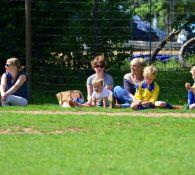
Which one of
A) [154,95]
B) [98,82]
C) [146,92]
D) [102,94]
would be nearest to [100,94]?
[102,94]

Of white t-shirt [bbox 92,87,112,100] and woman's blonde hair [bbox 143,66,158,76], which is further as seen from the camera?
white t-shirt [bbox 92,87,112,100]

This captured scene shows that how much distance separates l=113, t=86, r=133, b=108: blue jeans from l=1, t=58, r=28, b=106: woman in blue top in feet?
5.93

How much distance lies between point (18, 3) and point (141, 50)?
3.43 metres

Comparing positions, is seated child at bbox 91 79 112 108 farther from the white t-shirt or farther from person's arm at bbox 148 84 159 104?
person's arm at bbox 148 84 159 104

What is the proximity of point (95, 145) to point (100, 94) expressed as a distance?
4.43 m

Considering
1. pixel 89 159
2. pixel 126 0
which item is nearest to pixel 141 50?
pixel 126 0

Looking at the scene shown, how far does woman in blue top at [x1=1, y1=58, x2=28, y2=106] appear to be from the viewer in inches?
551

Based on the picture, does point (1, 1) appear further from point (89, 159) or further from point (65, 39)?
point (89, 159)

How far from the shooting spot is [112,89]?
13.8 m

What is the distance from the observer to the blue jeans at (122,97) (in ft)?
44.5

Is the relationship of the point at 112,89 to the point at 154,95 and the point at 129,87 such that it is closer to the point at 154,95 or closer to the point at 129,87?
the point at 129,87

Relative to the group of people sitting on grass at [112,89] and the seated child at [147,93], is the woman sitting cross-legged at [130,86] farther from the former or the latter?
the seated child at [147,93]

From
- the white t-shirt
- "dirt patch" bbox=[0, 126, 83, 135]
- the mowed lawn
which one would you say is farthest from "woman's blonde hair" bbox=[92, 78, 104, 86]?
"dirt patch" bbox=[0, 126, 83, 135]

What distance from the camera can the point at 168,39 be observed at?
2002 centimetres
